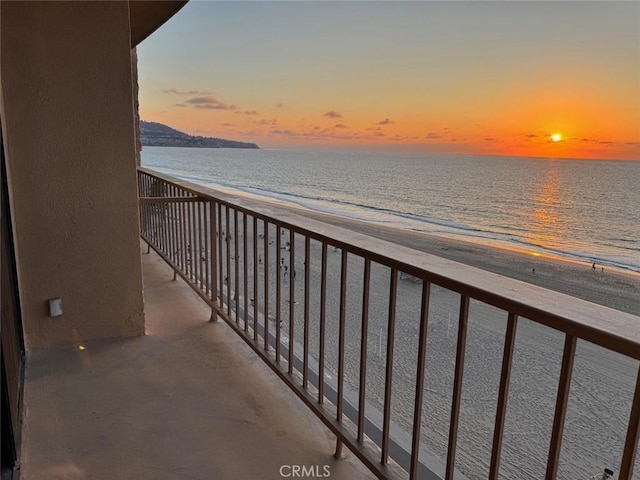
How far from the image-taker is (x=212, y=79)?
33.0 meters

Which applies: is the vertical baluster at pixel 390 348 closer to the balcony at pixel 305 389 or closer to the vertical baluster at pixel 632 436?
the balcony at pixel 305 389

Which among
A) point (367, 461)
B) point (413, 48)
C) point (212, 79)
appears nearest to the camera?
point (367, 461)

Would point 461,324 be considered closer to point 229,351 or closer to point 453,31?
point 229,351

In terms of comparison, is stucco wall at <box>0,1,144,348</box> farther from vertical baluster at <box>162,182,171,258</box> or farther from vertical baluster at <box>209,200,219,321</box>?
vertical baluster at <box>162,182,171,258</box>

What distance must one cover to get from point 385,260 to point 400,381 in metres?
2.15

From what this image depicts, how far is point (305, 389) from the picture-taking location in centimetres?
189

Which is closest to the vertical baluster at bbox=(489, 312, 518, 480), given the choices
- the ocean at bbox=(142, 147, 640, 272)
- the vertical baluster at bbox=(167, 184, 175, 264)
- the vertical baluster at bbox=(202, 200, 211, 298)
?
the vertical baluster at bbox=(202, 200, 211, 298)

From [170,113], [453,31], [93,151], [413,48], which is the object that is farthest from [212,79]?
[93,151]

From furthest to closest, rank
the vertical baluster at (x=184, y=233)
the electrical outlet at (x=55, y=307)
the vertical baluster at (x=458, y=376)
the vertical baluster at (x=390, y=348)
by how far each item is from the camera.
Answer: the vertical baluster at (x=184, y=233)
the electrical outlet at (x=55, y=307)
the vertical baluster at (x=390, y=348)
the vertical baluster at (x=458, y=376)

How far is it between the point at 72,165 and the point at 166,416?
4.94 ft

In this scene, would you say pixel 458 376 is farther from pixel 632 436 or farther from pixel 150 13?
pixel 150 13

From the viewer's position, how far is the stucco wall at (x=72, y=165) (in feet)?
7.77

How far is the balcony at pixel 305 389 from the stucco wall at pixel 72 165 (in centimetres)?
27

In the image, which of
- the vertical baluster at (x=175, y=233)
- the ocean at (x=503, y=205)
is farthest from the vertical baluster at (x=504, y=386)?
the ocean at (x=503, y=205)
